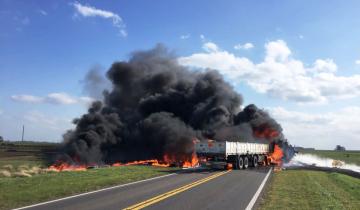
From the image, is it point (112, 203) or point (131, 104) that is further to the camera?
point (131, 104)

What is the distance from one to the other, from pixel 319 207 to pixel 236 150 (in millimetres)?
21772

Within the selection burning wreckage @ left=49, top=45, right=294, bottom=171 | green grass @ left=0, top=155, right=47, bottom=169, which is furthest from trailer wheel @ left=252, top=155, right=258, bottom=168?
green grass @ left=0, top=155, right=47, bottom=169

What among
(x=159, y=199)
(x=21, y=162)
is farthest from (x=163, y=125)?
(x=159, y=199)

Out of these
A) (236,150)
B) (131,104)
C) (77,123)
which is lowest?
(236,150)

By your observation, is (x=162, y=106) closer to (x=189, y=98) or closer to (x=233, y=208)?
(x=189, y=98)

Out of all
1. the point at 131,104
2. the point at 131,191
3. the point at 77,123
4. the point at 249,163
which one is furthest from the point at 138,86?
the point at 131,191

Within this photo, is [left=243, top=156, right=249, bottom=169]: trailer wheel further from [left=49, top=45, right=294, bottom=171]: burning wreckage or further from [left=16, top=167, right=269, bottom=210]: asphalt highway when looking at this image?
[left=16, top=167, right=269, bottom=210]: asphalt highway

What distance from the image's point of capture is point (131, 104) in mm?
71500

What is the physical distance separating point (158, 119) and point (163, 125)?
211 centimetres

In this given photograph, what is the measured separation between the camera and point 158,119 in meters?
54.7

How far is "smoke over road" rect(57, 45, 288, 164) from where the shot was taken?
49.1 m

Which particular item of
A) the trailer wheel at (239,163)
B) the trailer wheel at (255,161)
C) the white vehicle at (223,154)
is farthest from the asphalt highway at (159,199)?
the trailer wheel at (255,161)

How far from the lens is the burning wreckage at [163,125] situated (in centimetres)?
4559

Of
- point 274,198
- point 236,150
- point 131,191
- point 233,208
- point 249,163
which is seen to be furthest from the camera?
point 249,163
